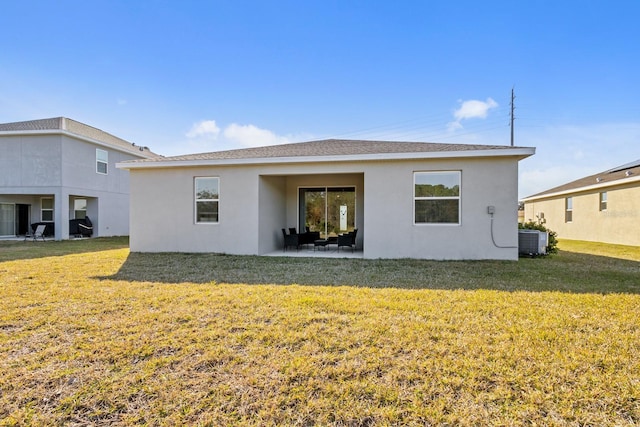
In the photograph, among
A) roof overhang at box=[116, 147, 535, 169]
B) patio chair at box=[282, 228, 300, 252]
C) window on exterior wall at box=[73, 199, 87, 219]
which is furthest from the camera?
window on exterior wall at box=[73, 199, 87, 219]

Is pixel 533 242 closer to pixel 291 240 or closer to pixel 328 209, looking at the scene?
pixel 328 209

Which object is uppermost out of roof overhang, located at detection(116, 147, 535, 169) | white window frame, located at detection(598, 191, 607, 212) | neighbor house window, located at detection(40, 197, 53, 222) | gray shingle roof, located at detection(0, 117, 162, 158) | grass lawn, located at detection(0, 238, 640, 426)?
gray shingle roof, located at detection(0, 117, 162, 158)

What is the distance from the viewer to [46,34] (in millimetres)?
11945

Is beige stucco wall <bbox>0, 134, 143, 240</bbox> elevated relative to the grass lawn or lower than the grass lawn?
elevated

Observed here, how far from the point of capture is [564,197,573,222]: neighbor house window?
790 inches

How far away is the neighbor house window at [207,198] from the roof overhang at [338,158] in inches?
23.8

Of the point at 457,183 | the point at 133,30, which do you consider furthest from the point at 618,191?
the point at 133,30

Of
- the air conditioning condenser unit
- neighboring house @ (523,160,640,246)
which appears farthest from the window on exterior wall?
neighboring house @ (523,160,640,246)

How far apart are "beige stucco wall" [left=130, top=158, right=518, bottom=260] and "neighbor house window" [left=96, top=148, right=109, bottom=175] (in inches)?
387

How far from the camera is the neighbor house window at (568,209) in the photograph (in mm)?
20078

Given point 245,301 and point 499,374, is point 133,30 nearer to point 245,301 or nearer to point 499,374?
point 245,301

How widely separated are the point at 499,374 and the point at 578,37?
14663mm

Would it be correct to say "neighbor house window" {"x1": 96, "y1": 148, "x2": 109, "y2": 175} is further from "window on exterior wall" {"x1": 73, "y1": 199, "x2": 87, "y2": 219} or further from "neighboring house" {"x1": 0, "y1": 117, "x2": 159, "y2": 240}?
"window on exterior wall" {"x1": 73, "y1": 199, "x2": 87, "y2": 219}

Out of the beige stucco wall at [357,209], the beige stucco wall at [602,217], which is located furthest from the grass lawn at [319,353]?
the beige stucco wall at [602,217]
